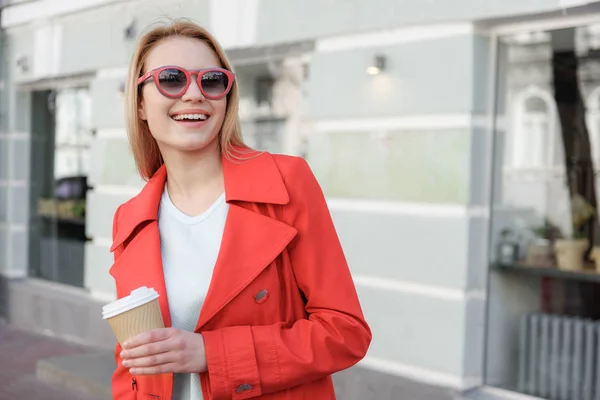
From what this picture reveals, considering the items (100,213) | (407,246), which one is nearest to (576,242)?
(407,246)

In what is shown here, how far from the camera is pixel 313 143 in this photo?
588 cm

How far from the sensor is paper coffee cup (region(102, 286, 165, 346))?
5.86 feet

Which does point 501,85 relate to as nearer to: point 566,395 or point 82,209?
point 566,395

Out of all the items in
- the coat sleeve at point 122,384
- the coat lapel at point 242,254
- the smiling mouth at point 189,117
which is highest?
the smiling mouth at point 189,117

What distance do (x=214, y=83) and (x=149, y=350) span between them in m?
0.68

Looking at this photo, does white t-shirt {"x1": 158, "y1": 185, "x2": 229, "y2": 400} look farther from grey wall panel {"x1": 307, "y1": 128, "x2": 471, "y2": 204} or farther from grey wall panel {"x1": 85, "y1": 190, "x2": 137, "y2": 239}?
grey wall panel {"x1": 85, "y1": 190, "x2": 137, "y2": 239}

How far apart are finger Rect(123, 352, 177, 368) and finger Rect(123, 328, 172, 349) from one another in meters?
0.03

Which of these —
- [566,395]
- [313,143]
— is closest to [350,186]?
[313,143]

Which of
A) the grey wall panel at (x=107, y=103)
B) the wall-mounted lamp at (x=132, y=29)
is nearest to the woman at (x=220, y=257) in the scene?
the wall-mounted lamp at (x=132, y=29)

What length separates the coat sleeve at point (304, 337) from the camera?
188cm

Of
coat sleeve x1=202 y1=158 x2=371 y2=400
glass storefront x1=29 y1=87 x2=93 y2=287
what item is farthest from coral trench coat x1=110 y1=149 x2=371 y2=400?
glass storefront x1=29 y1=87 x2=93 y2=287

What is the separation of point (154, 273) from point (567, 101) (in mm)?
3703

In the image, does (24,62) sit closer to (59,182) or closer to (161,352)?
(59,182)

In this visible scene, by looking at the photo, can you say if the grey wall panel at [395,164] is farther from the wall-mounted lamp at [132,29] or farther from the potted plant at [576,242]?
the wall-mounted lamp at [132,29]
